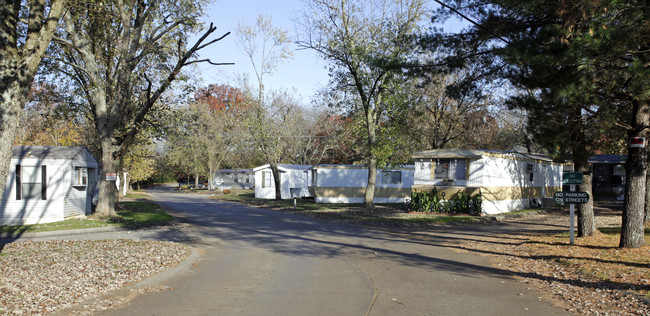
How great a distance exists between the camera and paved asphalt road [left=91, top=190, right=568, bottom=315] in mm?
6668

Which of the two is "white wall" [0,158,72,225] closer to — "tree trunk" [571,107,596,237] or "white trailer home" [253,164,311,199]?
"tree trunk" [571,107,596,237]

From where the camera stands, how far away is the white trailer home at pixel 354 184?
3475cm

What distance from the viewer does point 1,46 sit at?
6.91 metres

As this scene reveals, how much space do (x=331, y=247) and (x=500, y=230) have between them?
7888 millimetres

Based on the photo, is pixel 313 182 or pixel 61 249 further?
pixel 313 182

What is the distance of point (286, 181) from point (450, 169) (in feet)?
62.2

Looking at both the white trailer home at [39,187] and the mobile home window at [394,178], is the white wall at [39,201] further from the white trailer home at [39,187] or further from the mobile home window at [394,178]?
the mobile home window at [394,178]

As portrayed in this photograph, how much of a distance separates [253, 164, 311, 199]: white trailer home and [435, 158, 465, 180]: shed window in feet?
52.3

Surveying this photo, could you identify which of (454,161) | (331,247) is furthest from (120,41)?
(454,161)

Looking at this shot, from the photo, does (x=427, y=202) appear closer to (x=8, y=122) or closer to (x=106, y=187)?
(x=106, y=187)

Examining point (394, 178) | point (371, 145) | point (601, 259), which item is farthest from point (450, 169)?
point (601, 259)

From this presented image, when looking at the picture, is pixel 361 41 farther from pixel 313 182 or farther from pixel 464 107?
pixel 313 182

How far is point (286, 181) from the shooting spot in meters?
40.8

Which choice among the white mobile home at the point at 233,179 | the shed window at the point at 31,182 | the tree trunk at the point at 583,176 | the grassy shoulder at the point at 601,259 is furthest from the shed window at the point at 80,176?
the white mobile home at the point at 233,179
